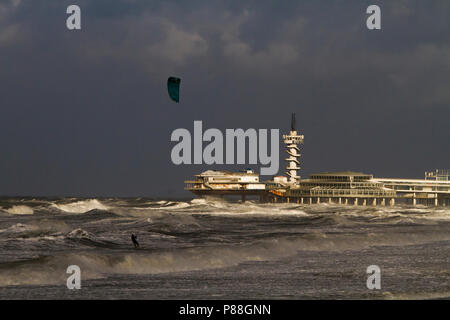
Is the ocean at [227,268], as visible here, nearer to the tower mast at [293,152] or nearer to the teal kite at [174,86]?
the teal kite at [174,86]

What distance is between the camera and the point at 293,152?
159500mm

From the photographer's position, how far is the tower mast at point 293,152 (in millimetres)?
156125

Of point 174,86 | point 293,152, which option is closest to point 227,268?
point 174,86

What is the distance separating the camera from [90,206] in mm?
82125

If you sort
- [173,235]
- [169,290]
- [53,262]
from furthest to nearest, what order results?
[173,235]
[53,262]
[169,290]

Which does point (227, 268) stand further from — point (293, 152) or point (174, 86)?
point (293, 152)

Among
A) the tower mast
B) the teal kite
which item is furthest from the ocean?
the tower mast

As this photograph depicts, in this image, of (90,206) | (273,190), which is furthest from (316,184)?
(90,206)

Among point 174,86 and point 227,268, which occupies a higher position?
point 174,86

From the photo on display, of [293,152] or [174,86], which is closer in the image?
[174,86]

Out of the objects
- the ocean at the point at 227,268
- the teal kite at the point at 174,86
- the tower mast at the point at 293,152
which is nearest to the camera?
the ocean at the point at 227,268

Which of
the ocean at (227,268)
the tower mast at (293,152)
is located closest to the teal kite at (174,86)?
the ocean at (227,268)
